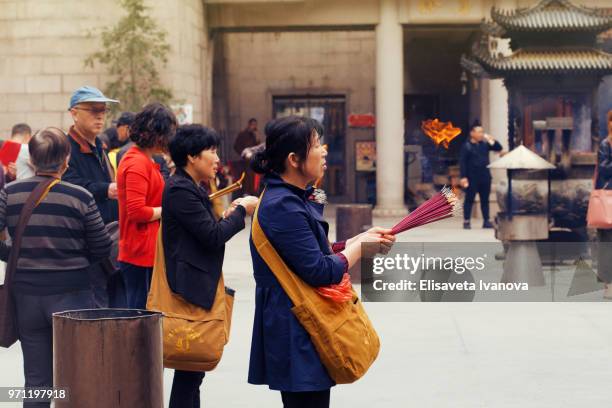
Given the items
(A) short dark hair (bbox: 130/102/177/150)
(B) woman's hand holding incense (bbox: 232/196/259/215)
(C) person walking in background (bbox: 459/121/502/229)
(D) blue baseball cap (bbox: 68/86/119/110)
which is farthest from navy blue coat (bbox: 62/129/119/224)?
(C) person walking in background (bbox: 459/121/502/229)

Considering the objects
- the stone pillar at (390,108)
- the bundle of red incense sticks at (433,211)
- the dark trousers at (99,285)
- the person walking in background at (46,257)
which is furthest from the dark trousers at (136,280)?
the stone pillar at (390,108)

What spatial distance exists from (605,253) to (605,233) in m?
0.19

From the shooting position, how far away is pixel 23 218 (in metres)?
5.82

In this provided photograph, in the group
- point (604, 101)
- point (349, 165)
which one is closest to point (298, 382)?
point (604, 101)

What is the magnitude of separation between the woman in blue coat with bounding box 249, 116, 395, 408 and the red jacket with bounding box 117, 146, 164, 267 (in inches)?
74.5

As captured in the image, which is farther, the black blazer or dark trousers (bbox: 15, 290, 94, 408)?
dark trousers (bbox: 15, 290, 94, 408)

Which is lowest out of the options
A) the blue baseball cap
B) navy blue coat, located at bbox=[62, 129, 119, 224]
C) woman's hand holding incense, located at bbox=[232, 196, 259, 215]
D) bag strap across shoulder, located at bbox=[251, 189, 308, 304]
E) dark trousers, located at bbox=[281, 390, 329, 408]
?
dark trousers, located at bbox=[281, 390, 329, 408]

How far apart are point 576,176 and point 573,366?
6.73 m

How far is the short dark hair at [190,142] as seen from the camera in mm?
5660

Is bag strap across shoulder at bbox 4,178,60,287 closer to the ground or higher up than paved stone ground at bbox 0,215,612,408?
higher up

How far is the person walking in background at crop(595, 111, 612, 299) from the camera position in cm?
1120

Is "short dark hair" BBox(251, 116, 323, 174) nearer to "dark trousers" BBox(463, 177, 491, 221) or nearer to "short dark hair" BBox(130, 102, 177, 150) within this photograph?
"short dark hair" BBox(130, 102, 177, 150)

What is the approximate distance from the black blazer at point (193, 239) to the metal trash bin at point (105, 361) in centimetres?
79

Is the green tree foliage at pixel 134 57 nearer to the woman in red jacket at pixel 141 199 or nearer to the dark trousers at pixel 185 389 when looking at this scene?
the woman in red jacket at pixel 141 199
